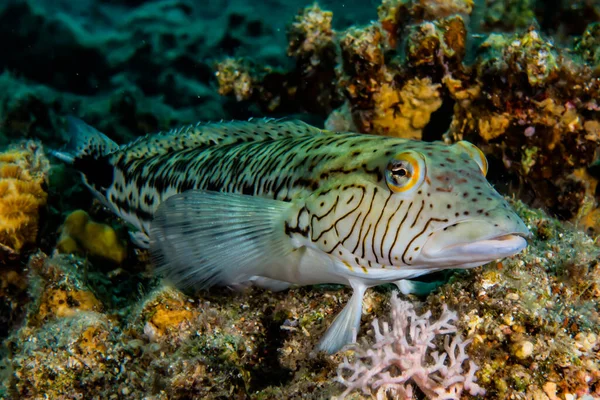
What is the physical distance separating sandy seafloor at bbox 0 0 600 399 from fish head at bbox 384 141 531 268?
1.72 feet

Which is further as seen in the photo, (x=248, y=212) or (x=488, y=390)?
(x=248, y=212)

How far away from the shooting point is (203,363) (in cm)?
291

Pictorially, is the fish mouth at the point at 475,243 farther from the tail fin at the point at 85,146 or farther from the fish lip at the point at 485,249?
the tail fin at the point at 85,146

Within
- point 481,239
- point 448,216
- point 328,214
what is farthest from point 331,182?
point 481,239

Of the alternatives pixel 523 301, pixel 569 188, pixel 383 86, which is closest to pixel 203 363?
pixel 523 301

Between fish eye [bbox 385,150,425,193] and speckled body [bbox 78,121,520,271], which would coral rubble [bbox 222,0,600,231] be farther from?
fish eye [bbox 385,150,425,193]

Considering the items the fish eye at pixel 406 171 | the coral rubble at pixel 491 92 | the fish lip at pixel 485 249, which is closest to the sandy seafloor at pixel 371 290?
the coral rubble at pixel 491 92

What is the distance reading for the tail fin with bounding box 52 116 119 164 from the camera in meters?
5.18

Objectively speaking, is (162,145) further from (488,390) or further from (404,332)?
(488,390)

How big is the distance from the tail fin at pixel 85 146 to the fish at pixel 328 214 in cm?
136

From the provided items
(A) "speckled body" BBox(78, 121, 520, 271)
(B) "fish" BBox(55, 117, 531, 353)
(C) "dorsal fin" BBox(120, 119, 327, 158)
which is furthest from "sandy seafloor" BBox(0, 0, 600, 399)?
(C) "dorsal fin" BBox(120, 119, 327, 158)

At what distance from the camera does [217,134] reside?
446cm

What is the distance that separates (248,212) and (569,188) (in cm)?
387

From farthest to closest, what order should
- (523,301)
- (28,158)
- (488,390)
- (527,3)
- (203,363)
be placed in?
(527,3) → (28,158) → (203,363) → (523,301) → (488,390)
